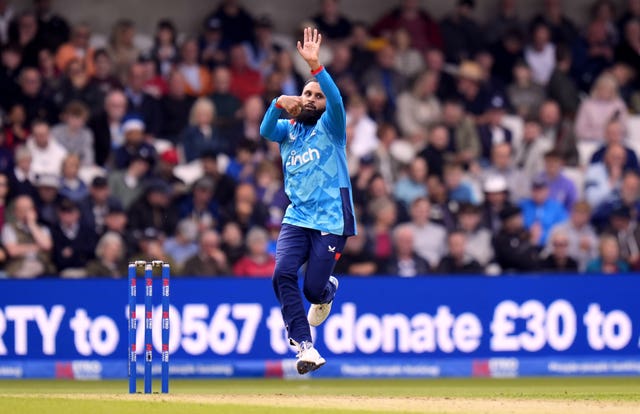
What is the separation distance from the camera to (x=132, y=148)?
1900cm

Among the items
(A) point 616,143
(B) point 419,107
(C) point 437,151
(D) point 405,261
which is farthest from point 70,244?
(A) point 616,143

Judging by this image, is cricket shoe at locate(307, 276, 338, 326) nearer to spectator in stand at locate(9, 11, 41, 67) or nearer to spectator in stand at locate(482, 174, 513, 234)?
spectator in stand at locate(482, 174, 513, 234)

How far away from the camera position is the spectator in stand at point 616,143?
20.4m

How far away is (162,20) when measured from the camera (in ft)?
71.3

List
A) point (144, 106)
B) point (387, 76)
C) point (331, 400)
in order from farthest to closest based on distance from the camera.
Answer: point (387, 76), point (144, 106), point (331, 400)

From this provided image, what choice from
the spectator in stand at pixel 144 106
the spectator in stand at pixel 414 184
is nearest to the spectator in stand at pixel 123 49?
the spectator in stand at pixel 144 106

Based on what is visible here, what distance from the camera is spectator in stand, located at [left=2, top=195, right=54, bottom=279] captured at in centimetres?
1736

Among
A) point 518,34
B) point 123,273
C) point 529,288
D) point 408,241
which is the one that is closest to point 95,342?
point 123,273

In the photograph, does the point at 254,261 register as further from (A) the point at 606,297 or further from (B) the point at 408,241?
(A) the point at 606,297

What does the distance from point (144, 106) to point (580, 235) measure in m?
6.38

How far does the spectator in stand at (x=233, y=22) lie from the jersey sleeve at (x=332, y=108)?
9.69 m

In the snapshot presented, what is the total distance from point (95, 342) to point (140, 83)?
461 centimetres

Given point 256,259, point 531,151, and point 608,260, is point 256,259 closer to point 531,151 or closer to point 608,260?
point 608,260

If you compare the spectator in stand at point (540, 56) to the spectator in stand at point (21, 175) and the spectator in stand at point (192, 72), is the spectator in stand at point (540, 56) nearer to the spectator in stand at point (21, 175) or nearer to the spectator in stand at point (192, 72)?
the spectator in stand at point (192, 72)
